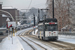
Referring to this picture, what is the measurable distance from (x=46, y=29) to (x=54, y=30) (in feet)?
4.09

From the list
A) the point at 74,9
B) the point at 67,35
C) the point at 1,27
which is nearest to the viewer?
the point at 67,35

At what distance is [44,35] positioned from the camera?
100ft

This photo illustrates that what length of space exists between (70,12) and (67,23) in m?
2.95

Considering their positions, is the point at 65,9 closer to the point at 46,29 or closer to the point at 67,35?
the point at 67,35

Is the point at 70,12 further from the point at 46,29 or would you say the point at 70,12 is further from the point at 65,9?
the point at 46,29

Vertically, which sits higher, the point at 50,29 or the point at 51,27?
the point at 51,27

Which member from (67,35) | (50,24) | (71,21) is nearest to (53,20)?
(50,24)

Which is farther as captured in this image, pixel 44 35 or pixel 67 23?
pixel 67 23

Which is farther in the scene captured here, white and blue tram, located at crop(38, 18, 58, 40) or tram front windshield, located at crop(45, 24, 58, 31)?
tram front windshield, located at crop(45, 24, 58, 31)

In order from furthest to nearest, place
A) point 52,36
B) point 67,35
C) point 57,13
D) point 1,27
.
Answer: point 1,27, point 57,13, point 67,35, point 52,36

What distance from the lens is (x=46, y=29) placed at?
3047 centimetres

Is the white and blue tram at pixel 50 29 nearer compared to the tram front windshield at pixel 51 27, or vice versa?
the white and blue tram at pixel 50 29

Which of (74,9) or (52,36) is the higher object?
(74,9)

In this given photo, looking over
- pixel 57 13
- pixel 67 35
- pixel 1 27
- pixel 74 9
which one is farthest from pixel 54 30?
pixel 1 27
